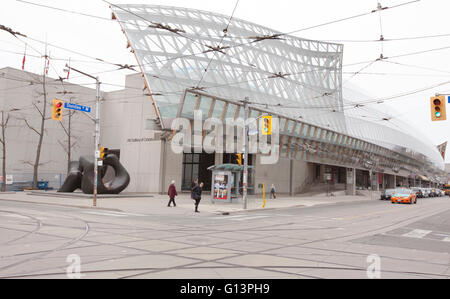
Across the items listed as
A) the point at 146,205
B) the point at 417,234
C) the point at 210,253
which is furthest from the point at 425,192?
the point at 210,253

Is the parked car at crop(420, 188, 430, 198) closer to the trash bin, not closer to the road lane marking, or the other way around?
the road lane marking

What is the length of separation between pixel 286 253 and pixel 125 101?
39.7 metres

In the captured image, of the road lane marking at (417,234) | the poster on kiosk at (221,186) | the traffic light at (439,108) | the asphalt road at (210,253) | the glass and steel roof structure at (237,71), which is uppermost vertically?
the glass and steel roof structure at (237,71)

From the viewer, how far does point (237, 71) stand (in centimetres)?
3862

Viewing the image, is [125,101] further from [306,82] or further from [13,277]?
[13,277]

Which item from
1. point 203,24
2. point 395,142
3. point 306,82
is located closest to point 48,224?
point 203,24

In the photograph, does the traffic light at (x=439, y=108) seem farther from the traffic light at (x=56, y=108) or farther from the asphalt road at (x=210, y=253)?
the traffic light at (x=56, y=108)

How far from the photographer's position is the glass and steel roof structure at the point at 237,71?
33.5 metres

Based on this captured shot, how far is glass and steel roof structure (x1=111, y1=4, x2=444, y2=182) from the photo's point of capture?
3347cm

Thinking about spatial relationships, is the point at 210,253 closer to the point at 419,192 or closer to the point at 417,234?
the point at 417,234

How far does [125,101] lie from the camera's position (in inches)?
1767

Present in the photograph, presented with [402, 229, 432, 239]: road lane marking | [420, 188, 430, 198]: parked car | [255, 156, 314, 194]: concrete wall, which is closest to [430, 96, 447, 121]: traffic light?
[402, 229, 432, 239]: road lane marking

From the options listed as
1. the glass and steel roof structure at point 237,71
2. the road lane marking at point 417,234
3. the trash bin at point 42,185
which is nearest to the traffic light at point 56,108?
the glass and steel roof structure at point 237,71

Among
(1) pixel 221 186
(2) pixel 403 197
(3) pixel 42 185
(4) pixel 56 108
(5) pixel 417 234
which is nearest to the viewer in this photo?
(5) pixel 417 234
